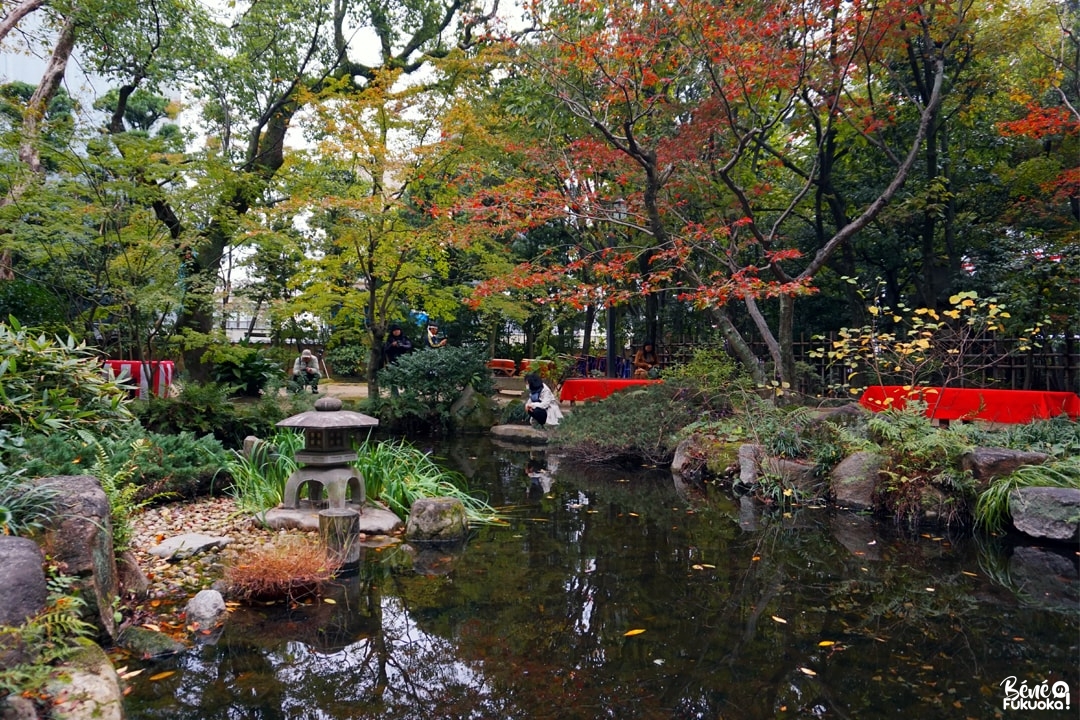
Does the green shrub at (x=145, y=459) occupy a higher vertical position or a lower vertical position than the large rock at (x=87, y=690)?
higher

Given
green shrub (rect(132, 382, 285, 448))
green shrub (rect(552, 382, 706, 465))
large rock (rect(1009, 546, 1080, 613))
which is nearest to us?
large rock (rect(1009, 546, 1080, 613))

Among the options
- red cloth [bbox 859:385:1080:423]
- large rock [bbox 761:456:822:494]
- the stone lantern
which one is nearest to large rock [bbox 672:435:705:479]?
large rock [bbox 761:456:822:494]

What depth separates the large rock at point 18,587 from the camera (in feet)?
7.00

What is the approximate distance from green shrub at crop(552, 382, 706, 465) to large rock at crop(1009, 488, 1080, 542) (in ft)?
12.1

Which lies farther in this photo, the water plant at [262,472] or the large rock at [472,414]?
the large rock at [472,414]

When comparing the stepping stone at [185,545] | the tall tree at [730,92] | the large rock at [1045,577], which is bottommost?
the large rock at [1045,577]

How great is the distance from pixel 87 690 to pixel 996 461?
6.11 m

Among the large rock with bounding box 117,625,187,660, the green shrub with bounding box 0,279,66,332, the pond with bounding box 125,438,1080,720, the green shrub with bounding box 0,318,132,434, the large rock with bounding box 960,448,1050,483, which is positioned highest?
the green shrub with bounding box 0,279,66,332

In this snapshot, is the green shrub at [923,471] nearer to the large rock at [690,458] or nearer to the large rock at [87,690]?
the large rock at [690,458]

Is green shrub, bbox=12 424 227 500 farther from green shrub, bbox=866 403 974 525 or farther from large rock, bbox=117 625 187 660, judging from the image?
green shrub, bbox=866 403 974 525

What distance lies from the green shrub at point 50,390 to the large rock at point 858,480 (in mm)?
6096

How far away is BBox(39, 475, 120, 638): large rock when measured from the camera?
113 inches

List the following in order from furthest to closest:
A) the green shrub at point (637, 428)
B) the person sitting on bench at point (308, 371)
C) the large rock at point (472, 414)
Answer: the person sitting on bench at point (308, 371), the large rock at point (472, 414), the green shrub at point (637, 428)

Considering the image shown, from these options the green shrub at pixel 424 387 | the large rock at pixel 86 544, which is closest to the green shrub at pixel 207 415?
the green shrub at pixel 424 387
